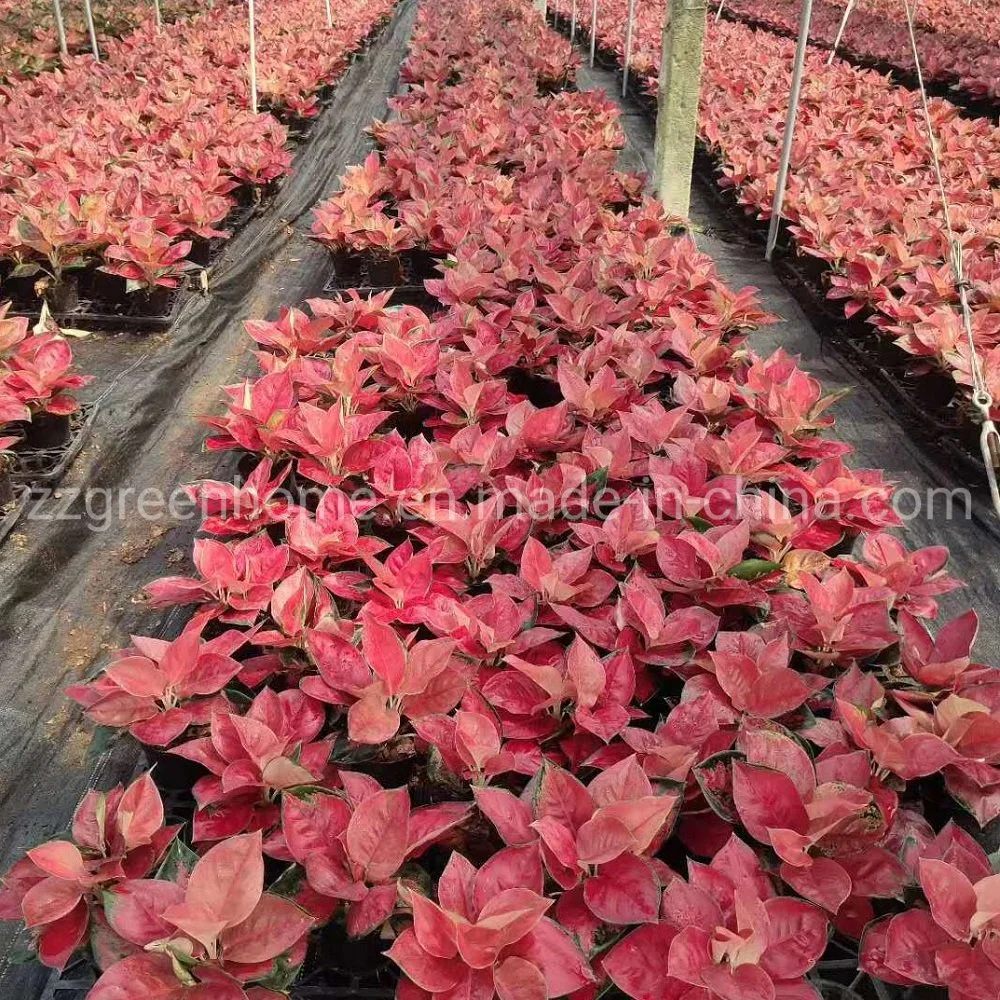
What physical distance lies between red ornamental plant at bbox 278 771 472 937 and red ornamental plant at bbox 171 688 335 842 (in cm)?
6

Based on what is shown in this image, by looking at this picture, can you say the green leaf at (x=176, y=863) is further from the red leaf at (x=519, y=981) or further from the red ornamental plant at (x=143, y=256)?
the red ornamental plant at (x=143, y=256)

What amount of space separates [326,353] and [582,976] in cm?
186

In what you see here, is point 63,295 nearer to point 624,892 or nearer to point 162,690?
point 162,690

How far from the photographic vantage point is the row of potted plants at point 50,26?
8102mm

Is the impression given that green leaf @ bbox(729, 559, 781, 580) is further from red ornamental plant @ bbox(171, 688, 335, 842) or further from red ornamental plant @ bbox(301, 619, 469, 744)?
red ornamental plant @ bbox(171, 688, 335, 842)

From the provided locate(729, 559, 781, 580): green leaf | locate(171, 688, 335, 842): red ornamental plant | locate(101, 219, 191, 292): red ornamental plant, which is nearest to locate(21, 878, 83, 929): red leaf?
locate(171, 688, 335, 842): red ornamental plant

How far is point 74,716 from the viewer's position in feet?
6.69

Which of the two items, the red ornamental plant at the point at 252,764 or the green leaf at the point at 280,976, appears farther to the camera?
the red ornamental plant at the point at 252,764

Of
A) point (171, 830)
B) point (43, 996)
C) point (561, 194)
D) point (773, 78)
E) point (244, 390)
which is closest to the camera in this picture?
point (171, 830)

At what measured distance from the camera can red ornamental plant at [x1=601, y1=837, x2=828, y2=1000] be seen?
91cm

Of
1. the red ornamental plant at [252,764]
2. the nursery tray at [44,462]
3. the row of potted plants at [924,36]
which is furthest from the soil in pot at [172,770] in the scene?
the row of potted plants at [924,36]

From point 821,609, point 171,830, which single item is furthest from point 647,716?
point 171,830

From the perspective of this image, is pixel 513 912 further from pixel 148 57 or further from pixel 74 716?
pixel 148 57

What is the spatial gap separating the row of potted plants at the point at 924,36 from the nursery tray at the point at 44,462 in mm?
8387
